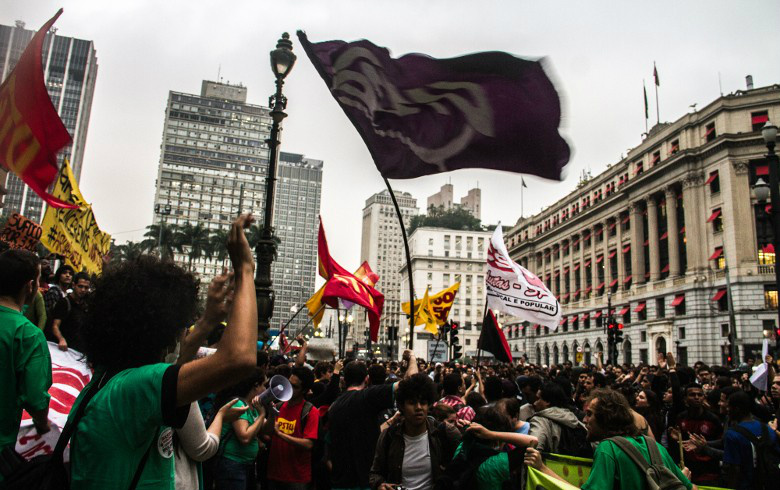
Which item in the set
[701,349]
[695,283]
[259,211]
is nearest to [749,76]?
[695,283]

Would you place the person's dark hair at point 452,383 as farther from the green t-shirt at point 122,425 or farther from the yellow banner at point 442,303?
the yellow banner at point 442,303

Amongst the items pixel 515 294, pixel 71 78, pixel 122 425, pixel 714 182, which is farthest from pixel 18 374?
pixel 71 78

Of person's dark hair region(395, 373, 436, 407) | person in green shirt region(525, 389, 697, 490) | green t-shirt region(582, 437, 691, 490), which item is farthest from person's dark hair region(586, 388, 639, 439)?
person's dark hair region(395, 373, 436, 407)

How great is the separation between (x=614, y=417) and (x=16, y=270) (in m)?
3.73

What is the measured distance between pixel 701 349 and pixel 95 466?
50599 mm

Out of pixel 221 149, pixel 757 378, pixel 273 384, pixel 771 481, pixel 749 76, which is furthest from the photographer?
pixel 221 149

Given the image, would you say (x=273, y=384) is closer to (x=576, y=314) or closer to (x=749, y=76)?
(x=749, y=76)

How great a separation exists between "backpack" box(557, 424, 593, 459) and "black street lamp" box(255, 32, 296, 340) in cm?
647

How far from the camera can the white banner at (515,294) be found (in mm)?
13211

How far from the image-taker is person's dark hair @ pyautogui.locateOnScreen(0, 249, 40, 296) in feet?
10.4

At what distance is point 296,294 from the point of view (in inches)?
6511

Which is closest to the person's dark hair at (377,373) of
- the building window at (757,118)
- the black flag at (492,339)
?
the black flag at (492,339)

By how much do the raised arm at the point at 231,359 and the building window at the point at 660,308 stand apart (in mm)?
55710

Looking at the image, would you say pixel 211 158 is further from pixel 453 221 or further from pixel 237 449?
pixel 237 449
